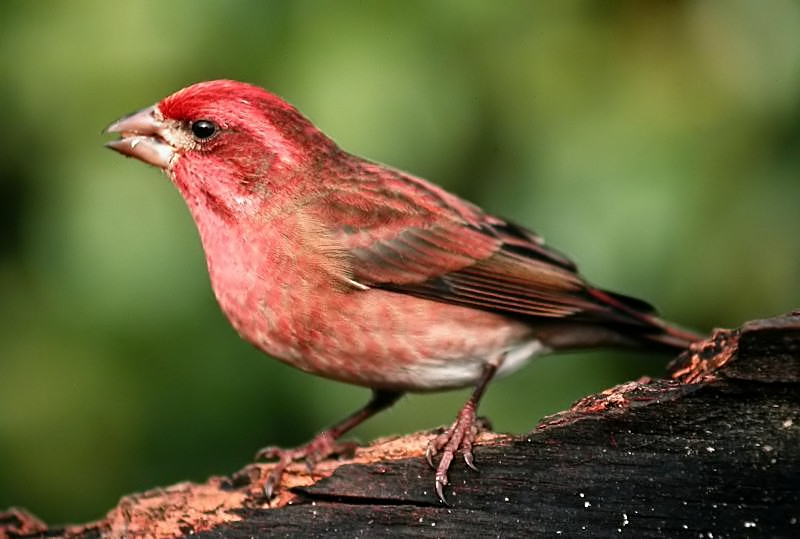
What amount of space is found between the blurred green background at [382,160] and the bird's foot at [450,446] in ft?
2.47

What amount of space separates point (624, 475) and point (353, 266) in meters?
1.54

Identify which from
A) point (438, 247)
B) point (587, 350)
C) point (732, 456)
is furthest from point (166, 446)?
point (732, 456)

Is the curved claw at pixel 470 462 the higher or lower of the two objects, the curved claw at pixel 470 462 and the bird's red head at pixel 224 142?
the lower

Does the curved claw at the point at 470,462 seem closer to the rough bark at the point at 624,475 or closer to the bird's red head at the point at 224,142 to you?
the rough bark at the point at 624,475

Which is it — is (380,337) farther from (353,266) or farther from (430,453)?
(430,453)

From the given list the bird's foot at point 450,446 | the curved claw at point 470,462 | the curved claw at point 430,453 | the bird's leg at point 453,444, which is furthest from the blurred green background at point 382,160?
the curved claw at point 470,462

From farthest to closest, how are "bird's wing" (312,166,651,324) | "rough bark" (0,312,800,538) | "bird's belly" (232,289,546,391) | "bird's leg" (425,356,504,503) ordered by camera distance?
"bird's wing" (312,166,651,324), "bird's belly" (232,289,546,391), "bird's leg" (425,356,504,503), "rough bark" (0,312,800,538)

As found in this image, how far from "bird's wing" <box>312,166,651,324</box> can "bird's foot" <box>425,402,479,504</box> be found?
28.5 inches

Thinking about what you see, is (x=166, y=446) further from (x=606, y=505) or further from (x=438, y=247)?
(x=606, y=505)

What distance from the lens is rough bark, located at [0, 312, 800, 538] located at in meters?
3.90

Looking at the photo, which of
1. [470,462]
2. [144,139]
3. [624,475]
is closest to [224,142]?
[144,139]

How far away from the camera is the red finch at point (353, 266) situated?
514 centimetres

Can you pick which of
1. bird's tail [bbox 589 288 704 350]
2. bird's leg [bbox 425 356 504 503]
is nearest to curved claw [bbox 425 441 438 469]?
bird's leg [bbox 425 356 504 503]

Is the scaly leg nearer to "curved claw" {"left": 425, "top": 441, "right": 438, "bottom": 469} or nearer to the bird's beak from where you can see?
"curved claw" {"left": 425, "top": 441, "right": 438, "bottom": 469}
